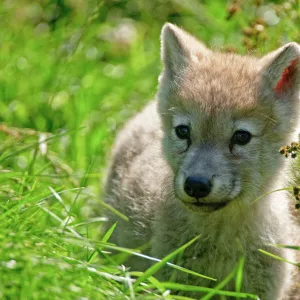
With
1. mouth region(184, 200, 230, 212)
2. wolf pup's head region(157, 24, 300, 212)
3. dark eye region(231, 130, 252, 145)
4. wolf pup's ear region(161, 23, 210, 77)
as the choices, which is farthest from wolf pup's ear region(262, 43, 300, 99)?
mouth region(184, 200, 230, 212)

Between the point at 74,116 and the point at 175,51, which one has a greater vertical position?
the point at 175,51

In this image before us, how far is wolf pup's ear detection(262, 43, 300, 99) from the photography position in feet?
13.8

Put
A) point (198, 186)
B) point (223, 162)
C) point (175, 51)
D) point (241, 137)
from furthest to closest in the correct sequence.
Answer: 1. point (175, 51)
2. point (241, 137)
3. point (223, 162)
4. point (198, 186)

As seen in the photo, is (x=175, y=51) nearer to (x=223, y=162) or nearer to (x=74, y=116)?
(x=223, y=162)

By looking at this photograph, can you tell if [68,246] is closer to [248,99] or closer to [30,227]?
[30,227]

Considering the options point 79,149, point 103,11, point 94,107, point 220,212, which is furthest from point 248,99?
point 103,11

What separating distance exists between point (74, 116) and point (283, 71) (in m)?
2.58

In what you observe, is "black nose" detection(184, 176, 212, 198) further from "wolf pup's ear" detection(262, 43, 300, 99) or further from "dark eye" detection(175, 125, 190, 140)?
"wolf pup's ear" detection(262, 43, 300, 99)

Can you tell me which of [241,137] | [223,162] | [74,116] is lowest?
[74,116]

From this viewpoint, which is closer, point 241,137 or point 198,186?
point 198,186

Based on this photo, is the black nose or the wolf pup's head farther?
the wolf pup's head

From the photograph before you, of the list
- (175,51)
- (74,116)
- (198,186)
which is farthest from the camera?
(74,116)

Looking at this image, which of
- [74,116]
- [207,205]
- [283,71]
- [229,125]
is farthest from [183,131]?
[74,116]

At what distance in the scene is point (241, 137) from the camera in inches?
162
